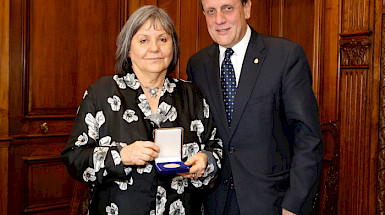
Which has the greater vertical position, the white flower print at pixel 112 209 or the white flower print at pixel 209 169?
the white flower print at pixel 209 169

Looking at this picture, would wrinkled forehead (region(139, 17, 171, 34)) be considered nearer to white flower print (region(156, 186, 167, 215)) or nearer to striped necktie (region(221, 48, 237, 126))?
striped necktie (region(221, 48, 237, 126))

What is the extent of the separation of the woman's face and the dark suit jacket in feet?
1.27

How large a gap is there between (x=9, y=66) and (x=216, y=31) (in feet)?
6.09

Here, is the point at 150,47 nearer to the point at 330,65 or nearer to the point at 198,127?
the point at 198,127

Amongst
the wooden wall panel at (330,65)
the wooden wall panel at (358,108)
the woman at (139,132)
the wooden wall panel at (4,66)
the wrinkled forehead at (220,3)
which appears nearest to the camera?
the woman at (139,132)

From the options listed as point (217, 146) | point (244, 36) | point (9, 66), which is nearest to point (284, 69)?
point (244, 36)

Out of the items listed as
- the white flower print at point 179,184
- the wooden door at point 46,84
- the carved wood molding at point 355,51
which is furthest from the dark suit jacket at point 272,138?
the wooden door at point 46,84

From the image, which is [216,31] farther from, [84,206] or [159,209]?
[84,206]

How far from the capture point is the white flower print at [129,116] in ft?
6.01

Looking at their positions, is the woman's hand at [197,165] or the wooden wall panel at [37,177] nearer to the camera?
the woman's hand at [197,165]

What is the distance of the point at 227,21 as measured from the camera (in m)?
2.12

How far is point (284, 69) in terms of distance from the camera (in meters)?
2.01

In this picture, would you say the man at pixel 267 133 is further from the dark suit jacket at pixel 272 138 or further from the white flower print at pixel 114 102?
the white flower print at pixel 114 102

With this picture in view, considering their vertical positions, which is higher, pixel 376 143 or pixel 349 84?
pixel 349 84
